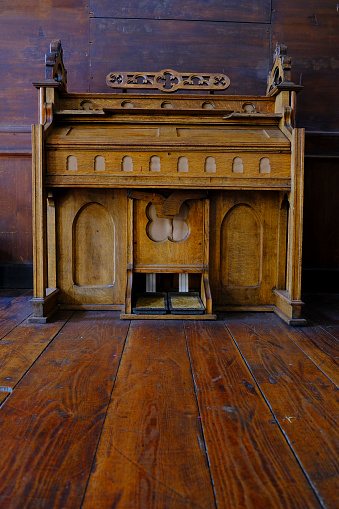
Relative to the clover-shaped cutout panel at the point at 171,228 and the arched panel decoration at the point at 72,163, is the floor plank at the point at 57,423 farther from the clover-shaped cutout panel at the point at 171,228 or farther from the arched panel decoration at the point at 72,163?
the arched panel decoration at the point at 72,163

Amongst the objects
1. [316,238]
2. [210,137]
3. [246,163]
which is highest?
[210,137]

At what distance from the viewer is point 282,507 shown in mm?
768

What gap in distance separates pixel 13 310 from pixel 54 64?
139cm

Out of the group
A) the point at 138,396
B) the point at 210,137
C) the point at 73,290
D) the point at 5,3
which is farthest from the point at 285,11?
the point at 138,396

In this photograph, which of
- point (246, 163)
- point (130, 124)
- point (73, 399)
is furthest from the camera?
point (130, 124)

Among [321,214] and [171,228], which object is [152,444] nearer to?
[171,228]

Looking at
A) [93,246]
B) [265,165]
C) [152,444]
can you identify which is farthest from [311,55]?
[152,444]

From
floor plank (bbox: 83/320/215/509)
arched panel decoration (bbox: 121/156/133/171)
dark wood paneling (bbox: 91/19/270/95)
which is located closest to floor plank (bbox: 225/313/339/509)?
floor plank (bbox: 83/320/215/509)

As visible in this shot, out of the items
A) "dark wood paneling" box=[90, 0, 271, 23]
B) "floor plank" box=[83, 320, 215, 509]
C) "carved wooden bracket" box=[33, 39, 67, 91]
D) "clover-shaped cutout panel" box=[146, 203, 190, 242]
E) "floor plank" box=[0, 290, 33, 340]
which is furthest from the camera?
"dark wood paneling" box=[90, 0, 271, 23]

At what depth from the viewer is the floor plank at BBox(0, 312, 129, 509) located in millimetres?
820

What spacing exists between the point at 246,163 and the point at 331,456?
4.71 feet

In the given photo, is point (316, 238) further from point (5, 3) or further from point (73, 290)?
point (5, 3)

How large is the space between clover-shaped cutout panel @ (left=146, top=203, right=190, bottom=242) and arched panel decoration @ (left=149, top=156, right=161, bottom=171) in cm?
33

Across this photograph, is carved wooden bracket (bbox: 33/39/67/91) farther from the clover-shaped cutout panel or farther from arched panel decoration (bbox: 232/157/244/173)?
arched panel decoration (bbox: 232/157/244/173)
